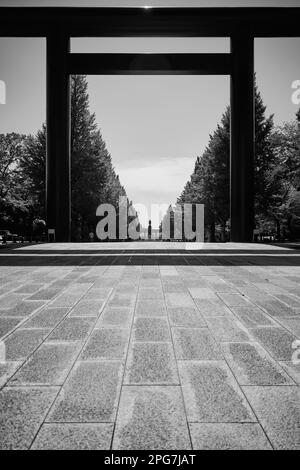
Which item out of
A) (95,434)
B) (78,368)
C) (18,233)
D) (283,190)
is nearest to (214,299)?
(78,368)

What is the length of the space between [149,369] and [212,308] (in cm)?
205

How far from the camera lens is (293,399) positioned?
2355mm

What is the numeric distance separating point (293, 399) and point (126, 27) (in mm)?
22882

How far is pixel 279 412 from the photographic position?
2.19m

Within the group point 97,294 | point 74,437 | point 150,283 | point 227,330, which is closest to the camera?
point 74,437

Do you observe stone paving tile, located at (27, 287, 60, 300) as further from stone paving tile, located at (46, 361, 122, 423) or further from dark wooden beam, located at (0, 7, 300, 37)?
dark wooden beam, located at (0, 7, 300, 37)

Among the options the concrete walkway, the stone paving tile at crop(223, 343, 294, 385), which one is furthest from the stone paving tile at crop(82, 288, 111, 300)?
the stone paving tile at crop(223, 343, 294, 385)

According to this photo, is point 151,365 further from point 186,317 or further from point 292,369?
point 186,317

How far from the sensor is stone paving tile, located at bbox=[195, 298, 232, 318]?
4.43m

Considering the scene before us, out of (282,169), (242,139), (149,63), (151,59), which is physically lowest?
(282,169)

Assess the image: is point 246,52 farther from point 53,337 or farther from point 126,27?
point 53,337

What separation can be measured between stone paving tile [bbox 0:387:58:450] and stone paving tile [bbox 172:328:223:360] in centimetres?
114

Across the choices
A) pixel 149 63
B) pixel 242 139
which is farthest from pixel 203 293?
pixel 149 63

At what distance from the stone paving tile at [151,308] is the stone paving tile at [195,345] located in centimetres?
65
